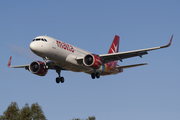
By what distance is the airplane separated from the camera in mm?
41312

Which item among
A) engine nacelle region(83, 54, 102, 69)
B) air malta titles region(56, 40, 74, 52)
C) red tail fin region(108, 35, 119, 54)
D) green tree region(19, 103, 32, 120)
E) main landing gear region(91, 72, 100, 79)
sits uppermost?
red tail fin region(108, 35, 119, 54)

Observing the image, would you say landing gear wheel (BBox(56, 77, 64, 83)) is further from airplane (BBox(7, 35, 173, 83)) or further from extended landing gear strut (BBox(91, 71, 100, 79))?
extended landing gear strut (BBox(91, 71, 100, 79))

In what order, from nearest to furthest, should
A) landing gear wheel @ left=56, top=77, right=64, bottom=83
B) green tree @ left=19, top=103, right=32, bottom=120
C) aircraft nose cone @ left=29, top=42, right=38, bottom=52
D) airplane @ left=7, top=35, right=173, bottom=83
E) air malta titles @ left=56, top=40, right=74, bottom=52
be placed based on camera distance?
1. aircraft nose cone @ left=29, top=42, right=38, bottom=52
2. airplane @ left=7, top=35, right=173, bottom=83
3. air malta titles @ left=56, top=40, right=74, bottom=52
4. landing gear wheel @ left=56, top=77, right=64, bottom=83
5. green tree @ left=19, top=103, right=32, bottom=120

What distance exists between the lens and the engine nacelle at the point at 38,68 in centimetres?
4759

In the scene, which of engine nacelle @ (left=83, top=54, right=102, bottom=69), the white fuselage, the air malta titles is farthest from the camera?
engine nacelle @ (left=83, top=54, right=102, bottom=69)

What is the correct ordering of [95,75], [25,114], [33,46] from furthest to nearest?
[25,114], [95,75], [33,46]

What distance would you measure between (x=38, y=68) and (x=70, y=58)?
6453mm

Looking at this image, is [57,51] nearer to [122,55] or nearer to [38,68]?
[38,68]

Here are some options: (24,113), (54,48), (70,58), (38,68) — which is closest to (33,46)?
(54,48)

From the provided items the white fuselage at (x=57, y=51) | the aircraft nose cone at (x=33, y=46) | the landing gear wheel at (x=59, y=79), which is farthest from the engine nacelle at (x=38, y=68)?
the aircraft nose cone at (x=33, y=46)

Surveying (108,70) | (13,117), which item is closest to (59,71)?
(108,70)

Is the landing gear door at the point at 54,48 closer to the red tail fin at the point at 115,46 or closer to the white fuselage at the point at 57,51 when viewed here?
the white fuselage at the point at 57,51

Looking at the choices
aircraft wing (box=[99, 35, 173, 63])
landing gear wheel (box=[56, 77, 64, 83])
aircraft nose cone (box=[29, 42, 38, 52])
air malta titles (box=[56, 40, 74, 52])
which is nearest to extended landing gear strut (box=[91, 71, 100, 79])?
aircraft wing (box=[99, 35, 173, 63])

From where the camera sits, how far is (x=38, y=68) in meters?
47.8
